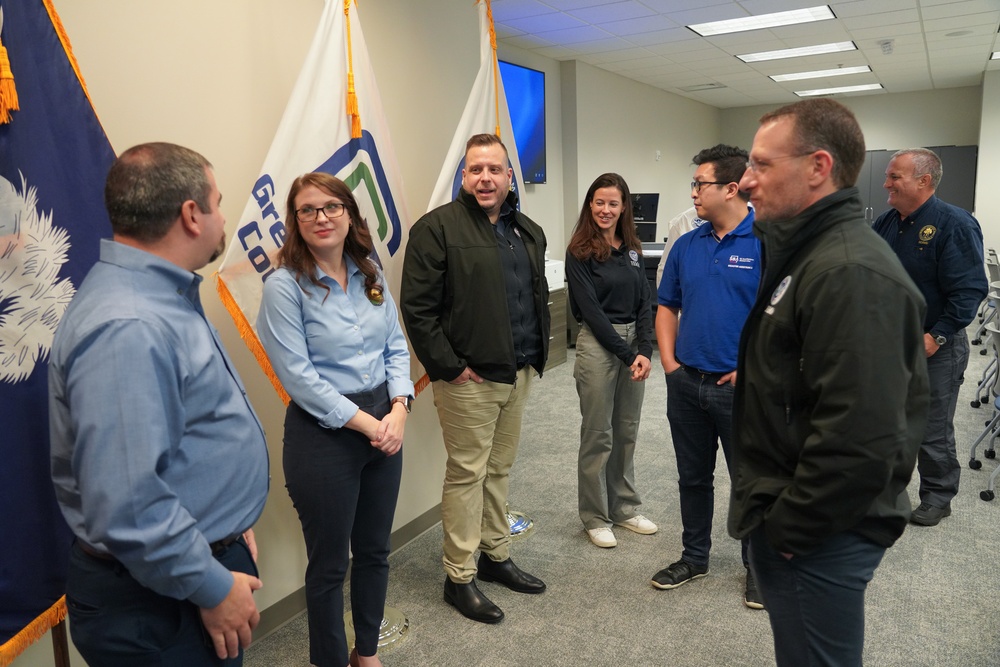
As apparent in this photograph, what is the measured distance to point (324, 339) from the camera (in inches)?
70.9

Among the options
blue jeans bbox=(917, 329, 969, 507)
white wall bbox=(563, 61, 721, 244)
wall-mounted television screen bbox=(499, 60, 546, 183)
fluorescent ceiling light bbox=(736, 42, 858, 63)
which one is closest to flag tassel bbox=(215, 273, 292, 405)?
blue jeans bbox=(917, 329, 969, 507)

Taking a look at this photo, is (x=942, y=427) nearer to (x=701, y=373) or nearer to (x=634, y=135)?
(x=701, y=373)

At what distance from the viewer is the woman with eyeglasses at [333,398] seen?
5.78 feet

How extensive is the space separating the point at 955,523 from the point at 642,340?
65.4 inches

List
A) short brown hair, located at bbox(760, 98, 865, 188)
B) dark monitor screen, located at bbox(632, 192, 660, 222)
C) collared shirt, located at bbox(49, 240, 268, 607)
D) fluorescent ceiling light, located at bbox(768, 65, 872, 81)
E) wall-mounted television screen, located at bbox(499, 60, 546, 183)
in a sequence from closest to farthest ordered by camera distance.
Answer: collared shirt, located at bbox(49, 240, 268, 607) < short brown hair, located at bbox(760, 98, 865, 188) < wall-mounted television screen, located at bbox(499, 60, 546, 183) < dark monitor screen, located at bbox(632, 192, 660, 222) < fluorescent ceiling light, located at bbox(768, 65, 872, 81)

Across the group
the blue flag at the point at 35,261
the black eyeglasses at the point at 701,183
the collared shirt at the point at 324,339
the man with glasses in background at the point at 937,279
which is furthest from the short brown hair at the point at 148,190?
the man with glasses in background at the point at 937,279

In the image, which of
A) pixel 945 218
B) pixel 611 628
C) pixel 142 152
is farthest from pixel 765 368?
pixel 945 218

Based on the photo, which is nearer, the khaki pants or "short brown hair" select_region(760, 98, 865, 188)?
"short brown hair" select_region(760, 98, 865, 188)

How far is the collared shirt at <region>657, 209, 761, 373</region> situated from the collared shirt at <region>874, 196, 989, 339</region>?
112 cm

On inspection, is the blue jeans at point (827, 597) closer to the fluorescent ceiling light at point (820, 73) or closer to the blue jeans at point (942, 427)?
the blue jeans at point (942, 427)

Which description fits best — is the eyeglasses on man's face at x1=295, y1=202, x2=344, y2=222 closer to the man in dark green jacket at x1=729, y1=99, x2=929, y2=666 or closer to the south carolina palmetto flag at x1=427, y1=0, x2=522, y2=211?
the south carolina palmetto flag at x1=427, y1=0, x2=522, y2=211

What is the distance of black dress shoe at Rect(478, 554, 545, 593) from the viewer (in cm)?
251

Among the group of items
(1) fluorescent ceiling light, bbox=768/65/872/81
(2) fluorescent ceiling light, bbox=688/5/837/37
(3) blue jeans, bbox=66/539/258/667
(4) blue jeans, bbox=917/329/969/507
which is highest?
(1) fluorescent ceiling light, bbox=768/65/872/81

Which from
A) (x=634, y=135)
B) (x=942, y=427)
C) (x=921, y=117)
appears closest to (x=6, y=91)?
(x=942, y=427)
